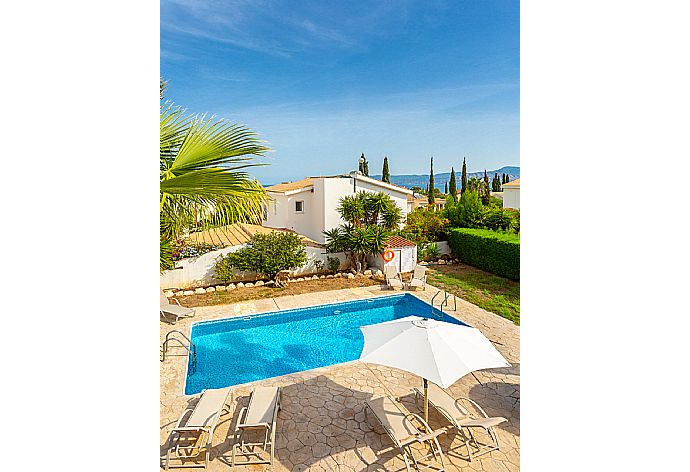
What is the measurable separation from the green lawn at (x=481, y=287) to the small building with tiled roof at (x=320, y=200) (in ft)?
14.9

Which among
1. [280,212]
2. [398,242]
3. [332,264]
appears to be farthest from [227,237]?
[280,212]

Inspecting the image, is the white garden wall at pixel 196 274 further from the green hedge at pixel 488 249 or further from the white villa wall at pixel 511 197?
the white villa wall at pixel 511 197

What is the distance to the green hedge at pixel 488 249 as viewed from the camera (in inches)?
553

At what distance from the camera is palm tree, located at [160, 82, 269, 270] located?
3.71 meters

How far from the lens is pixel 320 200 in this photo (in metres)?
20.0

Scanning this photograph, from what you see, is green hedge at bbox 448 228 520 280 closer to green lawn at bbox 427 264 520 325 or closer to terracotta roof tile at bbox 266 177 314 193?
green lawn at bbox 427 264 520 325

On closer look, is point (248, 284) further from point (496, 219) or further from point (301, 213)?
point (496, 219)

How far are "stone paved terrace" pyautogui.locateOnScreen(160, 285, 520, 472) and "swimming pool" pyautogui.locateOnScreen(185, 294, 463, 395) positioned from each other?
0.75 meters

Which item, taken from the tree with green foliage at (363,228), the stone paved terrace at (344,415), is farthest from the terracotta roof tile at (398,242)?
the stone paved terrace at (344,415)

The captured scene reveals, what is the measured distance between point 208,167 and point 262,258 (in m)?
9.40
